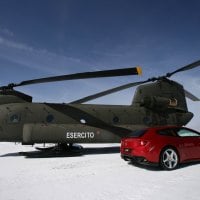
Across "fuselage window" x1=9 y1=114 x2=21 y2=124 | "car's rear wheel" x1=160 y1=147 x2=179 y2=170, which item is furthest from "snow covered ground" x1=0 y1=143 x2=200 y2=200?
"fuselage window" x1=9 y1=114 x2=21 y2=124

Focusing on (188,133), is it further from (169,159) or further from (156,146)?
(156,146)

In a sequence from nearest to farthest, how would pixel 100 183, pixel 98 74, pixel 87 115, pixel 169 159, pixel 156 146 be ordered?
pixel 100 183 → pixel 156 146 → pixel 169 159 → pixel 98 74 → pixel 87 115

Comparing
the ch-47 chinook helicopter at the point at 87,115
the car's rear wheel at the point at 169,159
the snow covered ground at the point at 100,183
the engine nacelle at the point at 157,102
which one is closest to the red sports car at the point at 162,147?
the car's rear wheel at the point at 169,159

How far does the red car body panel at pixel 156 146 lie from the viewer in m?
7.60

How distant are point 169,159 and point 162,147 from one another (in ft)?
1.47

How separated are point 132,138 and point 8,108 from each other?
6.91 metres

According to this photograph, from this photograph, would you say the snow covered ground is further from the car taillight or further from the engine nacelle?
the engine nacelle

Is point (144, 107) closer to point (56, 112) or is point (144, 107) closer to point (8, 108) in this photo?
point (56, 112)

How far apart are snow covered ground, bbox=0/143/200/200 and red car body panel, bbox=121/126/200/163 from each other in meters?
0.37

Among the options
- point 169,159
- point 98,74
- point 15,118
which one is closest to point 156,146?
point 169,159

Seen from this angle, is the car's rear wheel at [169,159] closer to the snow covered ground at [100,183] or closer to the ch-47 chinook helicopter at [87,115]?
the snow covered ground at [100,183]

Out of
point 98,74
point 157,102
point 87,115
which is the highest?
point 98,74

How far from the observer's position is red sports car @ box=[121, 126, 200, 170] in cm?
762

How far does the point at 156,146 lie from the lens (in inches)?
301
